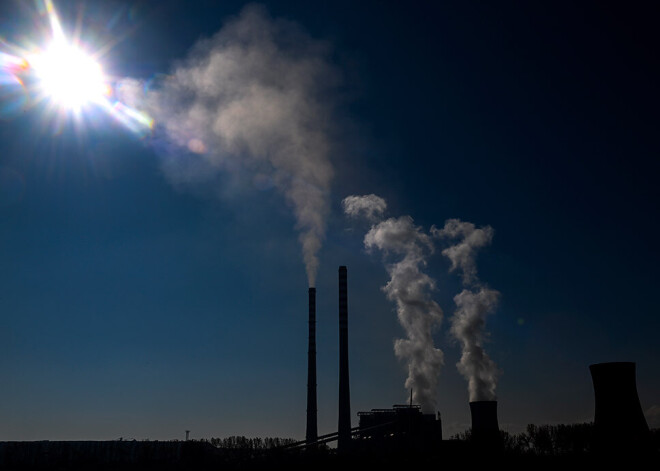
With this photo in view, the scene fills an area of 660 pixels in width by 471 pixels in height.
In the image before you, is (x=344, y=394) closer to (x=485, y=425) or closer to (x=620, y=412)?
(x=485, y=425)

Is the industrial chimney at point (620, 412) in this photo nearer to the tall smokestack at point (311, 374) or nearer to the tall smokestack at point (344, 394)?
the tall smokestack at point (344, 394)

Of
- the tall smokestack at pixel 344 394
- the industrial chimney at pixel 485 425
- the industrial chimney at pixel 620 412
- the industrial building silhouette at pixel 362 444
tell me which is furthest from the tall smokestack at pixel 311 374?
the industrial chimney at pixel 620 412

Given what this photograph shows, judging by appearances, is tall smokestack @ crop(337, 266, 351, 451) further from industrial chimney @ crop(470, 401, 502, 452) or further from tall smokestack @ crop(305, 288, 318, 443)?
industrial chimney @ crop(470, 401, 502, 452)

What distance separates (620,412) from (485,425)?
8.09 meters

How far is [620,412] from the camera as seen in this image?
21.0 m

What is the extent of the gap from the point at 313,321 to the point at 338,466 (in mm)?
16817

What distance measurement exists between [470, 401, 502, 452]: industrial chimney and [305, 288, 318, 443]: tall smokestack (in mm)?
13373

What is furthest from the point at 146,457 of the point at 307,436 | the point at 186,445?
the point at 307,436

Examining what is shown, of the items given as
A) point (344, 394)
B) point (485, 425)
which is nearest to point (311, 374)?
point (344, 394)

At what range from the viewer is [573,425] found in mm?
40875

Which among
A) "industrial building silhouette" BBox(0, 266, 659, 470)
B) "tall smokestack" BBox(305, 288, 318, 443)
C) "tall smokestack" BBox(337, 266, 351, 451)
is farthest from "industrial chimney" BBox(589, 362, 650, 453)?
"tall smokestack" BBox(305, 288, 318, 443)

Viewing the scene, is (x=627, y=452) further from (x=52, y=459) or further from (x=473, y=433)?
(x=52, y=459)

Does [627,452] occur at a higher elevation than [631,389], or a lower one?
lower

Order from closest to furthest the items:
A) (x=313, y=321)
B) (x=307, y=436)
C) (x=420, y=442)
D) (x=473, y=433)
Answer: (x=473, y=433), (x=420, y=442), (x=307, y=436), (x=313, y=321)
